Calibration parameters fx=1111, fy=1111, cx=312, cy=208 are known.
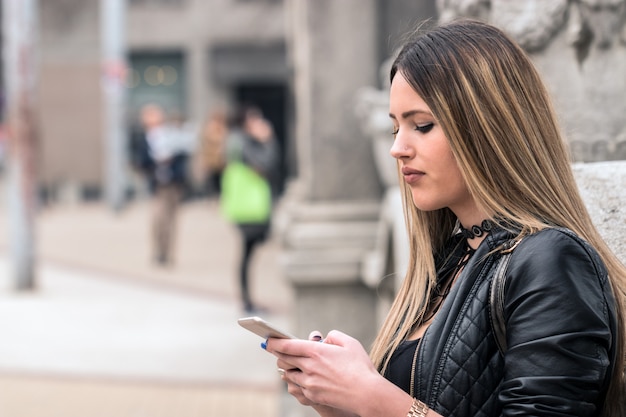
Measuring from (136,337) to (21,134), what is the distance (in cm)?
432

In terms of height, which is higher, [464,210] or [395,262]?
[464,210]

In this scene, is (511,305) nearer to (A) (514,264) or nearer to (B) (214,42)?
(A) (514,264)

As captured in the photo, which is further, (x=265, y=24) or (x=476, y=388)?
(x=265, y=24)

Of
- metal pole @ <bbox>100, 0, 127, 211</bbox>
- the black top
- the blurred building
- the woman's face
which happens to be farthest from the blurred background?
the blurred building

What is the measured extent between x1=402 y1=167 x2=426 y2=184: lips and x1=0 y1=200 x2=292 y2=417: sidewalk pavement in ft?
16.8

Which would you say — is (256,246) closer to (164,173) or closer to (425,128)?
(164,173)

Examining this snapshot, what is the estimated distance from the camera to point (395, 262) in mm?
5027

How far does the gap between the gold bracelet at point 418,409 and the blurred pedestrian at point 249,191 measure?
8.56 metres

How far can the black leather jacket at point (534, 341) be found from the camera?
1818 mm

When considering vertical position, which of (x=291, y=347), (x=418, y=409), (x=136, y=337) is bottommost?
(x=136, y=337)

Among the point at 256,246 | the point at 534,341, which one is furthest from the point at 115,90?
the point at 534,341

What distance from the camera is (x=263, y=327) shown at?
2039mm

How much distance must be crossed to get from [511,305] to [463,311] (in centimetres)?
13

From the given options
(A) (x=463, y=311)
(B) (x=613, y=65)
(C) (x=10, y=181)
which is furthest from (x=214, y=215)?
(A) (x=463, y=311)
